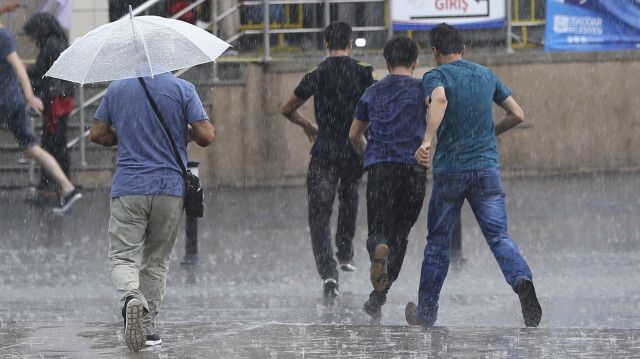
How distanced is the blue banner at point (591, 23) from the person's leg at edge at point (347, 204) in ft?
26.2

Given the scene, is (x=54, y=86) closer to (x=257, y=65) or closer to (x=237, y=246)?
(x=257, y=65)

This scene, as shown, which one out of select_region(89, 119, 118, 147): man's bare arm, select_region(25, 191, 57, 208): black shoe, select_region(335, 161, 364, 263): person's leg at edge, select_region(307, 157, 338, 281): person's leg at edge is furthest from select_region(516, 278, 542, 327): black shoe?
select_region(25, 191, 57, 208): black shoe

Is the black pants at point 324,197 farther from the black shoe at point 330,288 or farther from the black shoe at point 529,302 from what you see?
the black shoe at point 529,302

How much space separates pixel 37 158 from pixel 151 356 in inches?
288

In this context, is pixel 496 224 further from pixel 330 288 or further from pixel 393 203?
pixel 330 288

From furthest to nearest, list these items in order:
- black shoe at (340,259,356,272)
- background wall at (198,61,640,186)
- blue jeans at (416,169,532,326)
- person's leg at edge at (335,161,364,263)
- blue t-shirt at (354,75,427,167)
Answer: background wall at (198,61,640,186), black shoe at (340,259,356,272), person's leg at edge at (335,161,364,263), blue t-shirt at (354,75,427,167), blue jeans at (416,169,532,326)

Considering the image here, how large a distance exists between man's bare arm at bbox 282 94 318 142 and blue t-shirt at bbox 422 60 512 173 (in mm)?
1864

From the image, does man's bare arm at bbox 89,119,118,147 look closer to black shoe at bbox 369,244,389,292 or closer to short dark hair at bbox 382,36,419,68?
black shoe at bbox 369,244,389,292

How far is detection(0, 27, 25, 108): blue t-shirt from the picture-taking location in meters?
13.4

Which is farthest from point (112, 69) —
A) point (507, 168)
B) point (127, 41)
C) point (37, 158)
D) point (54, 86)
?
point (507, 168)

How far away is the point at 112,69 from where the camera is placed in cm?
653

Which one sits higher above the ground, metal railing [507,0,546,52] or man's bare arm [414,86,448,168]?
metal railing [507,0,546,52]

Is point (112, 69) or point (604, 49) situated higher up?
point (604, 49)

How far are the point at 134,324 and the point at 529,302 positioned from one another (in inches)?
92.8
